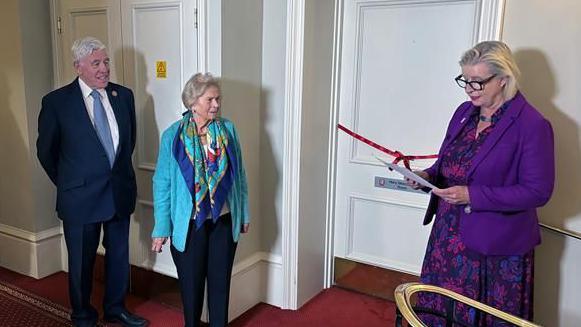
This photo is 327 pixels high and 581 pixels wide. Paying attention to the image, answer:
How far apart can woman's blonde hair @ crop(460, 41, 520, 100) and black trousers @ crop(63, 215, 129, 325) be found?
181cm

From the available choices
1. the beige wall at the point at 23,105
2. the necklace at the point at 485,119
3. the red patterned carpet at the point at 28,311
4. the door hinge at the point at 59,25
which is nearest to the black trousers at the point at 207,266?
the red patterned carpet at the point at 28,311

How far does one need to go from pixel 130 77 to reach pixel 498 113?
6.16 ft

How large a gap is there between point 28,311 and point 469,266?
7.51 feet

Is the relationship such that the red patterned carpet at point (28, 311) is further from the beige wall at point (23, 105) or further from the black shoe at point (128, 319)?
the beige wall at point (23, 105)

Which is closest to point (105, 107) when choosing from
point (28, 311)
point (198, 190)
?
point (198, 190)

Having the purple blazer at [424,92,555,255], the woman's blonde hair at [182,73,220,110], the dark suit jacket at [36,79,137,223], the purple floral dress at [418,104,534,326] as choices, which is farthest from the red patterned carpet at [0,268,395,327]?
the woman's blonde hair at [182,73,220,110]

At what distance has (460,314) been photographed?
179 cm

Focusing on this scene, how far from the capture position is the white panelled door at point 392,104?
2.46 m

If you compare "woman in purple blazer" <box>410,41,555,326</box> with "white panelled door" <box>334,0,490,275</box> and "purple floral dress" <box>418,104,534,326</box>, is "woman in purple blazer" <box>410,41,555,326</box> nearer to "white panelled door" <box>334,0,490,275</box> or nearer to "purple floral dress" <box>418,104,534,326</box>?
"purple floral dress" <box>418,104,534,326</box>

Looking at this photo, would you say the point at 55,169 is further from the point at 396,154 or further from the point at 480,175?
the point at 480,175

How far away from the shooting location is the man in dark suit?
2.24 meters

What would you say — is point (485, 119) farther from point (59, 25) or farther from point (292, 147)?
point (59, 25)

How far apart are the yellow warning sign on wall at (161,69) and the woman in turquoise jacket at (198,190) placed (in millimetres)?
489

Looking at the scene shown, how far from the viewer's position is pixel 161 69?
249 cm
